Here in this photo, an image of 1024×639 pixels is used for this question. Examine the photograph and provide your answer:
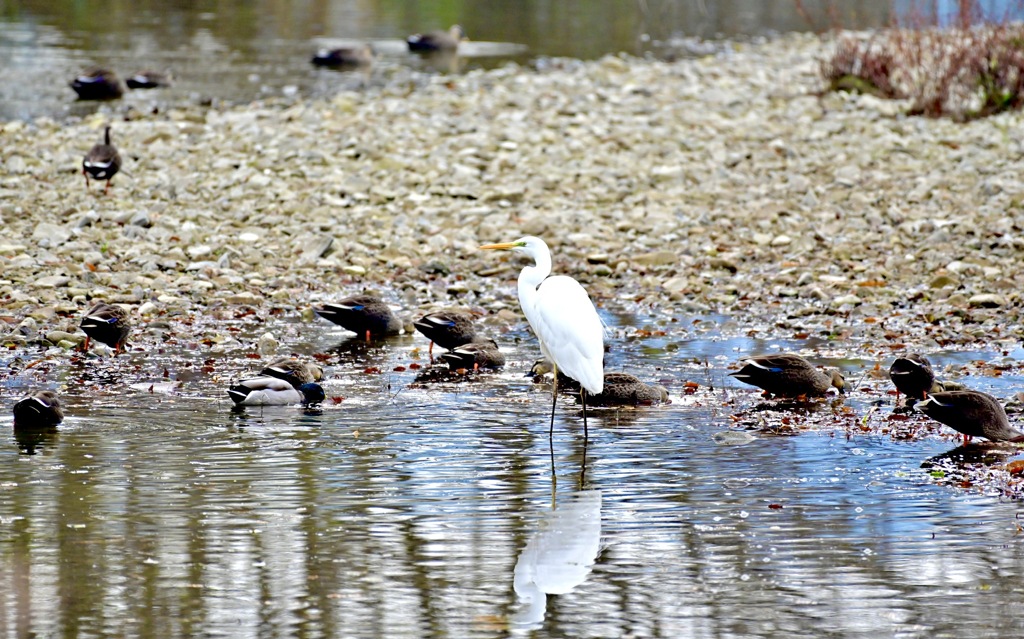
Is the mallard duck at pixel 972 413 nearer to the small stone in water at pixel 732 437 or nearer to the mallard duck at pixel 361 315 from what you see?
the small stone in water at pixel 732 437

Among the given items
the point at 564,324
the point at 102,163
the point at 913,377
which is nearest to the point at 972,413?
the point at 913,377

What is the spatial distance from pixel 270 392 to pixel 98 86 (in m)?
14.5

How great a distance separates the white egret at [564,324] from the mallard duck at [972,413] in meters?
1.94

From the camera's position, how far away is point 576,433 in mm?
8523

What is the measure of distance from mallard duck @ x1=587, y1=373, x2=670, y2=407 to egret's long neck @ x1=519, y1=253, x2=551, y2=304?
0.74 m

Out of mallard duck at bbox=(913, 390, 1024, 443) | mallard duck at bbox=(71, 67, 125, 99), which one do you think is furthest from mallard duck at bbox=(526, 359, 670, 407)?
mallard duck at bbox=(71, 67, 125, 99)

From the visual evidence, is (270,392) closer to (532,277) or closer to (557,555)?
(532,277)

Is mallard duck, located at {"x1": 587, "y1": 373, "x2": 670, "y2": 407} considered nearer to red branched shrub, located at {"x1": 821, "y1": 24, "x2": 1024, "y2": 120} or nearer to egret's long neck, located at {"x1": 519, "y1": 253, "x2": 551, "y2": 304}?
egret's long neck, located at {"x1": 519, "y1": 253, "x2": 551, "y2": 304}

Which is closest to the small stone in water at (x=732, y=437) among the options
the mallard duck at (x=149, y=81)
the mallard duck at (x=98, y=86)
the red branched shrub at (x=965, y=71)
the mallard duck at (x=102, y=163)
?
the mallard duck at (x=102, y=163)

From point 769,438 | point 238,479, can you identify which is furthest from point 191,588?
point 769,438

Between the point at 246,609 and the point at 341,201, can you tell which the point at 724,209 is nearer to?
the point at 341,201

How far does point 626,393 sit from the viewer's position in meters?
9.02

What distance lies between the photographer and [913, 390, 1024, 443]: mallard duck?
7871 mm

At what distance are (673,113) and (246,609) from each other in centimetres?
1587
